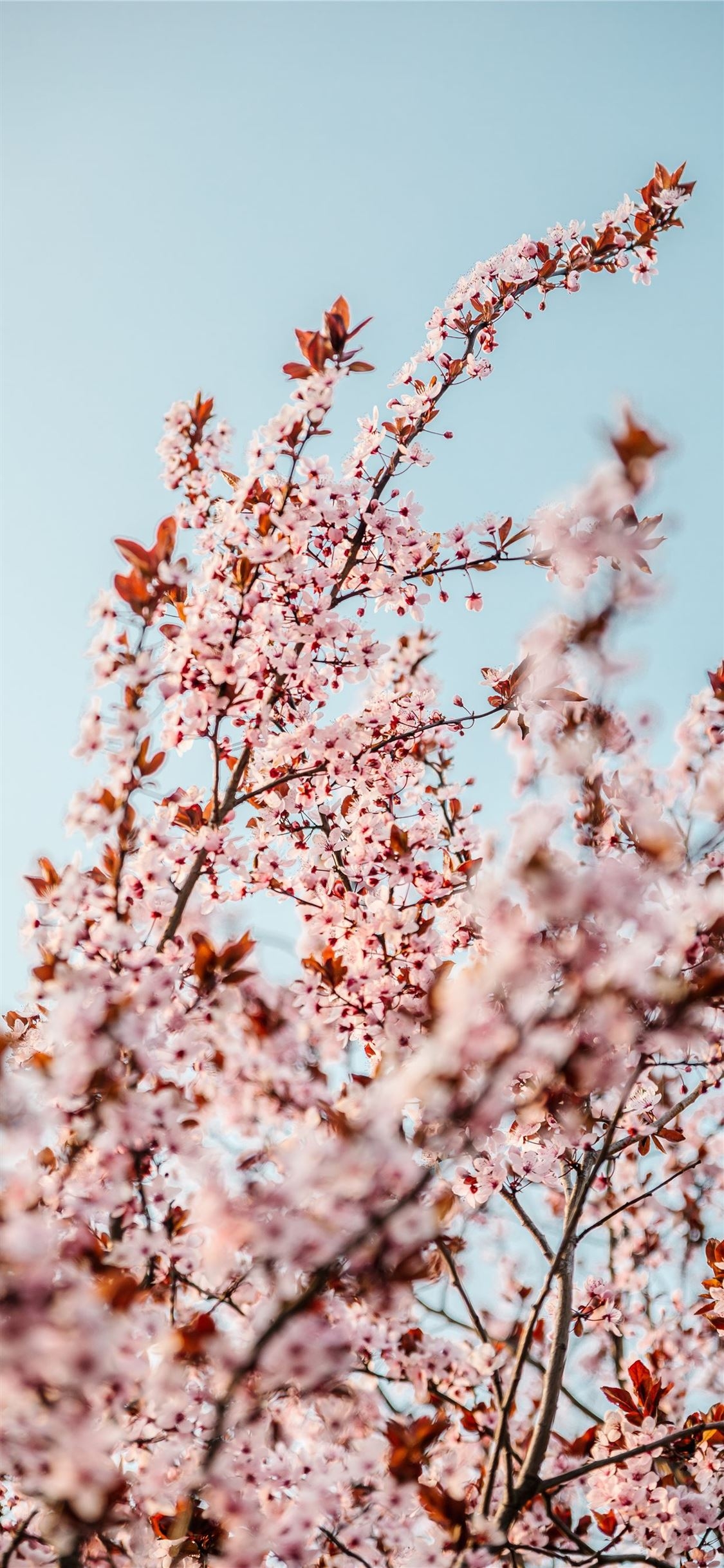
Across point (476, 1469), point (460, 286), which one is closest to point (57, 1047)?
point (476, 1469)

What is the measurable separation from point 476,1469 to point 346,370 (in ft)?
15.1

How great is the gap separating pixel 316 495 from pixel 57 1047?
82.1 inches

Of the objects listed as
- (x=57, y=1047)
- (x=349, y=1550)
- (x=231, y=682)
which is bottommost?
(x=349, y=1550)

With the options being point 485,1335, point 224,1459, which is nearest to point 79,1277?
point 224,1459

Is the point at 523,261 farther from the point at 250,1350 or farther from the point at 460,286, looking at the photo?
the point at 250,1350

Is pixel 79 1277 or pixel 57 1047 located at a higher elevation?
pixel 57 1047

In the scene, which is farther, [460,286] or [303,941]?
[460,286]

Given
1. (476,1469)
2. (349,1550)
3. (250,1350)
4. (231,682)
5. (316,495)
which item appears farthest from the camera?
(476,1469)

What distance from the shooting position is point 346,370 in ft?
10.6

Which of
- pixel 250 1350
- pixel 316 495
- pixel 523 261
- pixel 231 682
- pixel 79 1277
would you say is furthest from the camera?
pixel 523 261

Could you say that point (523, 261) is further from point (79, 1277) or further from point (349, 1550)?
point (349, 1550)

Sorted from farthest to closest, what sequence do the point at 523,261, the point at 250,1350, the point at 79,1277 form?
1. the point at 523,261
2. the point at 79,1277
3. the point at 250,1350

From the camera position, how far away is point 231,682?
9.98ft

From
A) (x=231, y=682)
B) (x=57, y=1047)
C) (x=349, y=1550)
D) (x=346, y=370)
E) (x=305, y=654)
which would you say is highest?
(x=346, y=370)
